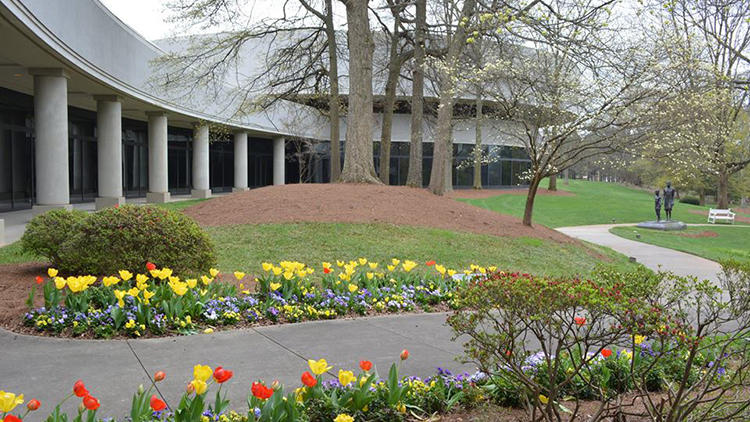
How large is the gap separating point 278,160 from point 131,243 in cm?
3472

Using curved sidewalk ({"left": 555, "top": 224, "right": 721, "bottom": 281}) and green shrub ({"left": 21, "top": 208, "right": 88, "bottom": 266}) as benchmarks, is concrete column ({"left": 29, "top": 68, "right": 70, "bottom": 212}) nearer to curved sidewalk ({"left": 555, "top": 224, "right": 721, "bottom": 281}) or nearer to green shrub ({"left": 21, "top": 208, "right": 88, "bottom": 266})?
green shrub ({"left": 21, "top": 208, "right": 88, "bottom": 266})

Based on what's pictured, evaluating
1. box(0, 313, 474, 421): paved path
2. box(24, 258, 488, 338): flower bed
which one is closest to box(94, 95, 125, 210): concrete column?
box(24, 258, 488, 338): flower bed

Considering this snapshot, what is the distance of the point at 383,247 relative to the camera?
12.2m

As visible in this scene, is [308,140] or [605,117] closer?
[605,117]

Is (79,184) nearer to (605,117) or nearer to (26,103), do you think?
(26,103)

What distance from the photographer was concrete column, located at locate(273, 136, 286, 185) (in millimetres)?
41281

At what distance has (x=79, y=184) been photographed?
25328 millimetres

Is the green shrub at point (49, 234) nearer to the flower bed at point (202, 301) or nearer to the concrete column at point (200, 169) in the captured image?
the flower bed at point (202, 301)

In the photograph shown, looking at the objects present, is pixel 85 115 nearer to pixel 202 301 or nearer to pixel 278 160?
pixel 278 160

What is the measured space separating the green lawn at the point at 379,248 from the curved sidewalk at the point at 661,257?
1.02 meters

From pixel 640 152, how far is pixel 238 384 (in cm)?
1668

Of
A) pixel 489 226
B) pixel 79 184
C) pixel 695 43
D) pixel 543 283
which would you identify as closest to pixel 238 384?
pixel 543 283

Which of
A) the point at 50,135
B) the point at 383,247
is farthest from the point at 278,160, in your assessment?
the point at 383,247

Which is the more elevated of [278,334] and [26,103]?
[26,103]
